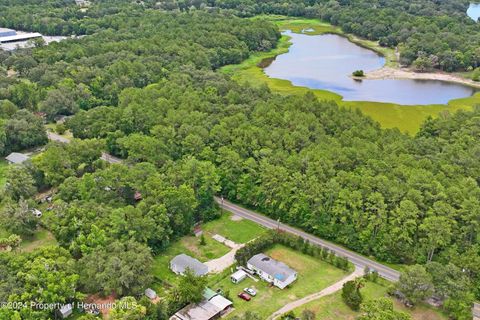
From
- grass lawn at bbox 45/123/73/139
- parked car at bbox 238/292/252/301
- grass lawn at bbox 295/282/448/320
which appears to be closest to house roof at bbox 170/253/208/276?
parked car at bbox 238/292/252/301

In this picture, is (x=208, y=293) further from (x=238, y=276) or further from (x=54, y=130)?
(x=54, y=130)

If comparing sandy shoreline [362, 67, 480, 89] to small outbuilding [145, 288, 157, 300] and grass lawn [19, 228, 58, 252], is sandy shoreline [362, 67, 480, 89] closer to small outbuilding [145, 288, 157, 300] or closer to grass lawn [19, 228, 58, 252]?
grass lawn [19, 228, 58, 252]

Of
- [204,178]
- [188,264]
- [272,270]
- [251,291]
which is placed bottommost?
[251,291]

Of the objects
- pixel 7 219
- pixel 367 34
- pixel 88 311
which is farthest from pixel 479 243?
pixel 367 34

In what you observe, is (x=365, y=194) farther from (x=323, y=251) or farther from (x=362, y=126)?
(x=362, y=126)

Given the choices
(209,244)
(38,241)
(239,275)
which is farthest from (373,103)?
(38,241)
